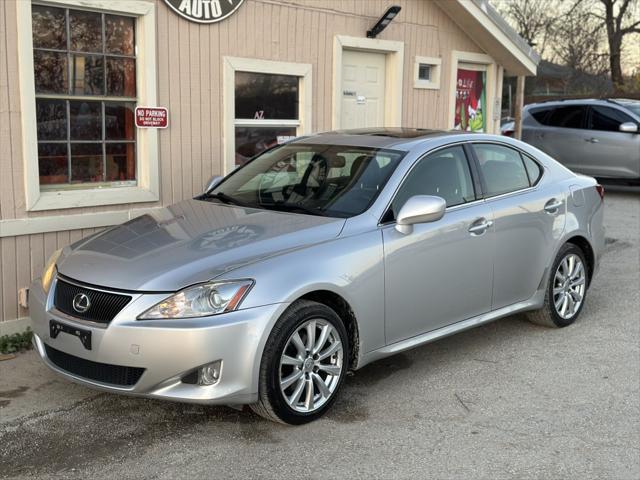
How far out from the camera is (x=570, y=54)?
1435 inches

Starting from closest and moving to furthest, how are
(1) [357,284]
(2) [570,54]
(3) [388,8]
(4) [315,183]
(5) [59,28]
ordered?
1. (1) [357,284]
2. (4) [315,183]
3. (5) [59,28]
4. (3) [388,8]
5. (2) [570,54]

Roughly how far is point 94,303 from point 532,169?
11.6ft

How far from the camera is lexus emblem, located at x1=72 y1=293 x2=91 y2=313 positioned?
157 inches

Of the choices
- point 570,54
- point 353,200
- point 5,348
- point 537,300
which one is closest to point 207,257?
point 353,200

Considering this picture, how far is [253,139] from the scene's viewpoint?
7.60 m

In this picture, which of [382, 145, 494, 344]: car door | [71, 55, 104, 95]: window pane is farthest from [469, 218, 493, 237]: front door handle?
[71, 55, 104, 95]: window pane

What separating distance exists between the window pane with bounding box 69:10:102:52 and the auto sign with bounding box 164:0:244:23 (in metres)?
0.66

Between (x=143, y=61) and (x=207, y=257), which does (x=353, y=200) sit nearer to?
(x=207, y=257)

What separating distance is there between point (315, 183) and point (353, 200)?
417 millimetres

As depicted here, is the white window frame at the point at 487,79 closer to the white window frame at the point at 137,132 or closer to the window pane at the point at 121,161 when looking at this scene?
the white window frame at the point at 137,132

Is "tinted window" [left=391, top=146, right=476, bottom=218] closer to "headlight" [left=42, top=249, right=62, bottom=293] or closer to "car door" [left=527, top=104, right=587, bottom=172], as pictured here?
"headlight" [left=42, top=249, right=62, bottom=293]

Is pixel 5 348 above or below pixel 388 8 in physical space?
below

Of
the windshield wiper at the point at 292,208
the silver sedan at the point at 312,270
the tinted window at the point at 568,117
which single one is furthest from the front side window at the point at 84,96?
the tinted window at the point at 568,117

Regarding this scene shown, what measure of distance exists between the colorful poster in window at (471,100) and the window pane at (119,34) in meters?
4.72
